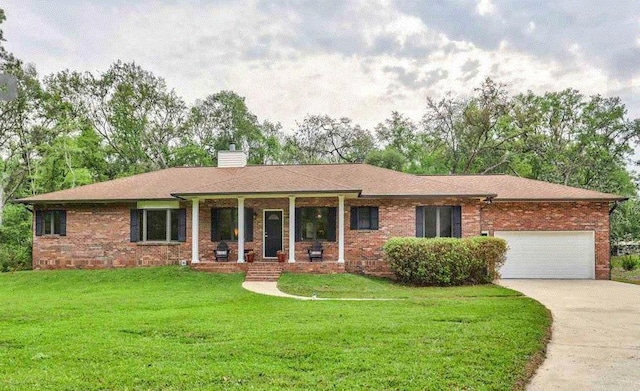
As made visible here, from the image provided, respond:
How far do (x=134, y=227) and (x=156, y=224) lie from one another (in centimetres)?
77

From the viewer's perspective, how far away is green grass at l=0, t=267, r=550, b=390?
16.4 feet

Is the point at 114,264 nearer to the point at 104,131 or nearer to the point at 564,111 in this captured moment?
the point at 104,131

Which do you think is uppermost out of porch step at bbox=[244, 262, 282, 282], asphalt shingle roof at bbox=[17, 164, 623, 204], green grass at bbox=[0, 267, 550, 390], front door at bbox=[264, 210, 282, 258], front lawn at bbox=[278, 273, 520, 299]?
asphalt shingle roof at bbox=[17, 164, 623, 204]

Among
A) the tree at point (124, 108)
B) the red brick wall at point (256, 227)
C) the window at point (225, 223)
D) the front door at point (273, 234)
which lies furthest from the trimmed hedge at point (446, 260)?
the tree at point (124, 108)

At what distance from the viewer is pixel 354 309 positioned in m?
9.40

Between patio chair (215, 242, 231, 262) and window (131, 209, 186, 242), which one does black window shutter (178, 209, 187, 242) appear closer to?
window (131, 209, 186, 242)

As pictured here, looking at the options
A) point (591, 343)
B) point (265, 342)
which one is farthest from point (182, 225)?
point (591, 343)

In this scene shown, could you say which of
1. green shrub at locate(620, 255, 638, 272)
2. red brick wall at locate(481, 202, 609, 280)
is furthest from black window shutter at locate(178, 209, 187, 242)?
green shrub at locate(620, 255, 638, 272)

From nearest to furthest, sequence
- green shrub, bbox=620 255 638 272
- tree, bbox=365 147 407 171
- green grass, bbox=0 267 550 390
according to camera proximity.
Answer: green grass, bbox=0 267 550 390 < green shrub, bbox=620 255 638 272 < tree, bbox=365 147 407 171

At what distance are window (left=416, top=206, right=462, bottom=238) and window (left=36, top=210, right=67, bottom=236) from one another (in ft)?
42.8

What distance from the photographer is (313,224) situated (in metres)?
17.2

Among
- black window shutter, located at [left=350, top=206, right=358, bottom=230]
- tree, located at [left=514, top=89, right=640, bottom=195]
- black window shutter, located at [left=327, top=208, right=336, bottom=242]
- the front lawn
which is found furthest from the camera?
tree, located at [left=514, top=89, right=640, bottom=195]

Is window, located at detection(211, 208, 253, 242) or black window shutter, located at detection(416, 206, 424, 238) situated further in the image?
window, located at detection(211, 208, 253, 242)

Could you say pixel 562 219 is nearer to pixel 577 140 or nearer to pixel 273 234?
pixel 273 234
